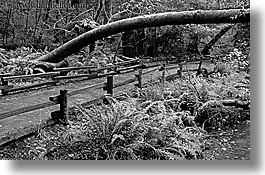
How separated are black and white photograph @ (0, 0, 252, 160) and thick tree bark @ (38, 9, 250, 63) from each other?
0.01 metres

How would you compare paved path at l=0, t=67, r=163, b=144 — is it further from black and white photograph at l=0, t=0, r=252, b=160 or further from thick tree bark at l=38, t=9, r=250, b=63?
thick tree bark at l=38, t=9, r=250, b=63

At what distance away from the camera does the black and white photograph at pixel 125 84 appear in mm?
2920

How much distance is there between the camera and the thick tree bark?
10.9ft

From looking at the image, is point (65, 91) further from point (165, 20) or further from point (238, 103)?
point (238, 103)

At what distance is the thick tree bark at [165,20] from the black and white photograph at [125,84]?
0.01 meters

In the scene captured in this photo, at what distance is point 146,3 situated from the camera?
5.58 m

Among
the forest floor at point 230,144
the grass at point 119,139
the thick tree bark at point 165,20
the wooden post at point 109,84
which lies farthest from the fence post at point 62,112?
the forest floor at point 230,144

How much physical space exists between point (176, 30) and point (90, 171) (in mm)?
3606

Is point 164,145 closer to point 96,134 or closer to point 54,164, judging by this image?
point 96,134

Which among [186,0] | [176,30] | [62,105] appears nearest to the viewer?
[62,105]

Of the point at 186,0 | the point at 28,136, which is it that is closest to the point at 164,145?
the point at 28,136

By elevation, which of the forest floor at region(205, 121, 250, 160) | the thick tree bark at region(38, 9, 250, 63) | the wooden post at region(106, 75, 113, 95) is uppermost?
the thick tree bark at region(38, 9, 250, 63)

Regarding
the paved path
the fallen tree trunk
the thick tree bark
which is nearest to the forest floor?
the fallen tree trunk

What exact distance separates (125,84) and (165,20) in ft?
4.82
